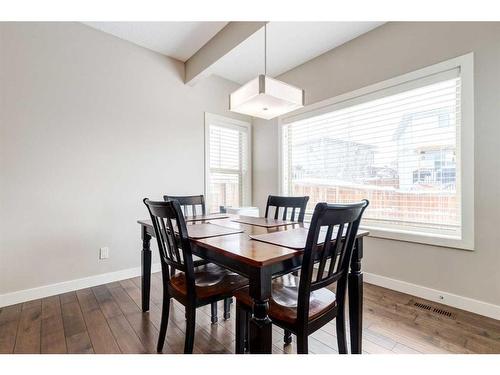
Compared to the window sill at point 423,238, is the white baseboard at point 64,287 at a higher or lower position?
lower

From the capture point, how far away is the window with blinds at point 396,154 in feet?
7.09

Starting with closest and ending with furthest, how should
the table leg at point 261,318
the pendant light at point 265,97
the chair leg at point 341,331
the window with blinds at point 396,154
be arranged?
the table leg at point 261,318
the chair leg at point 341,331
the pendant light at point 265,97
the window with blinds at point 396,154

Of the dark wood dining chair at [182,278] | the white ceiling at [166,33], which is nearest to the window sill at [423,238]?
the dark wood dining chair at [182,278]

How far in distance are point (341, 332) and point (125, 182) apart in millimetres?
2534

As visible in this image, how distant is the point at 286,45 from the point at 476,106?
1926 millimetres

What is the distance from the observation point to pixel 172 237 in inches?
Answer: 56.9

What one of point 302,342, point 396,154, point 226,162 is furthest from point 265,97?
point 226,162

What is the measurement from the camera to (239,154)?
12.9 ft

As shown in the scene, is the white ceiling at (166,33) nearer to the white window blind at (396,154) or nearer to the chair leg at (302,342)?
the white window blind at (396,154)

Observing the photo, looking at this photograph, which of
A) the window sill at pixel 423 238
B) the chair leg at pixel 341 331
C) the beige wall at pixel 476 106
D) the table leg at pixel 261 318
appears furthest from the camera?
the window sill at pixel 423 238

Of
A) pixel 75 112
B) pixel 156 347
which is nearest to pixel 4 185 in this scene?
pixel 75 112

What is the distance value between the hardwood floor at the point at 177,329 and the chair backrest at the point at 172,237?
507 mm

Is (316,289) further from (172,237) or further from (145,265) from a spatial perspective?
(145,265)

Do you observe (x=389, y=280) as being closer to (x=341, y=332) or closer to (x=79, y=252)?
(x=341, y=332)
